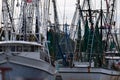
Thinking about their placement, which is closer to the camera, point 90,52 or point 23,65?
point 23,65

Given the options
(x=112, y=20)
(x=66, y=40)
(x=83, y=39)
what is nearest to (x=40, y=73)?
(x=83, y=39)

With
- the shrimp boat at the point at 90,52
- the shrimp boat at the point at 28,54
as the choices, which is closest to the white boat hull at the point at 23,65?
the shrimp boat at the point at 28,54

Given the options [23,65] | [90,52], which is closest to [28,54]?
[23,65]

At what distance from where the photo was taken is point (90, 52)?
48906mm

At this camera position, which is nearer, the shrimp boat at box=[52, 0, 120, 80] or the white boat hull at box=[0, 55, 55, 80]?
the white boat hull at box=[0, 55, 55, 80]

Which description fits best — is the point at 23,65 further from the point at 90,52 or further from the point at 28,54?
the point at 90,52

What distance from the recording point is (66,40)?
5944cm

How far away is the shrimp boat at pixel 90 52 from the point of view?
42.7 meters

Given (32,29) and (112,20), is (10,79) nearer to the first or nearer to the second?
(32,29)

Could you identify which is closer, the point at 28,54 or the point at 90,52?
the point at 28,54

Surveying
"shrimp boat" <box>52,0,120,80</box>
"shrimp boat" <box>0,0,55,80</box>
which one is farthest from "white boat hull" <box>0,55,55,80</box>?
"shrimp boat" <box>52,0,120,80</box>

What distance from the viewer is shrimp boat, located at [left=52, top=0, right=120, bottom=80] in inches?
1682

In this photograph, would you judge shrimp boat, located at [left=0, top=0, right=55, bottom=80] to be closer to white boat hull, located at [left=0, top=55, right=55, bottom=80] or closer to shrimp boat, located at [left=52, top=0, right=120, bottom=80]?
white boat hull, located at [left=0, top=55, right=55, bottom=80]

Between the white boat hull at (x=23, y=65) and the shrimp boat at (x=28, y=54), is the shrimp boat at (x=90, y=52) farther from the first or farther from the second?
the white boat hull at (x=23, y=65)
